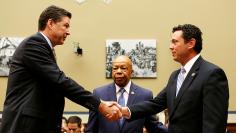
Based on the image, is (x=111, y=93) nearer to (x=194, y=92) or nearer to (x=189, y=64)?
(x=189, y=64)

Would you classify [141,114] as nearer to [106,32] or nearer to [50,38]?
[50,38]

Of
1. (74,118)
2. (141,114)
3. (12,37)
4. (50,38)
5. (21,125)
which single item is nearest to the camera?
(21,125)

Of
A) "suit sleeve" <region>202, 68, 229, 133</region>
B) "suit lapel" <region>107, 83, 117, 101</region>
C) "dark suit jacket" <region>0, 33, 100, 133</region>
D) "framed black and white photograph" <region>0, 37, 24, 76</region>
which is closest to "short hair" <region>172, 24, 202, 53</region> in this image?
"suit sleeve" <region>202, 68, 229, 133</region>

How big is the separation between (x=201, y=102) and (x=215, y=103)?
0.48 feet

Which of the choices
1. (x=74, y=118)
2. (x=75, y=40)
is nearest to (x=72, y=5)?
(x=75, y=40)

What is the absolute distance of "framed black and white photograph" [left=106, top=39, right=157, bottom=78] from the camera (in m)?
7.59

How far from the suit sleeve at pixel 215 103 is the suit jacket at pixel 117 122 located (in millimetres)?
1030

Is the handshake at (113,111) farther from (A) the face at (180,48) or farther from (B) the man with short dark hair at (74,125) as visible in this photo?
(B) the man with short dark hair at (74,125)

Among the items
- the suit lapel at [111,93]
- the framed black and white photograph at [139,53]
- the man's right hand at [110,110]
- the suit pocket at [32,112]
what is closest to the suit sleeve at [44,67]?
the suit pocket at [32,112]

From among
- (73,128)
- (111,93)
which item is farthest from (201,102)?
(73,128)

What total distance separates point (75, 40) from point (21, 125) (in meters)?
4.47

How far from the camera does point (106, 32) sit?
7.64m

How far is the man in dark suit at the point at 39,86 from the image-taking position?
3.29 meters

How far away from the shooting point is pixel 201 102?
11.4ft
